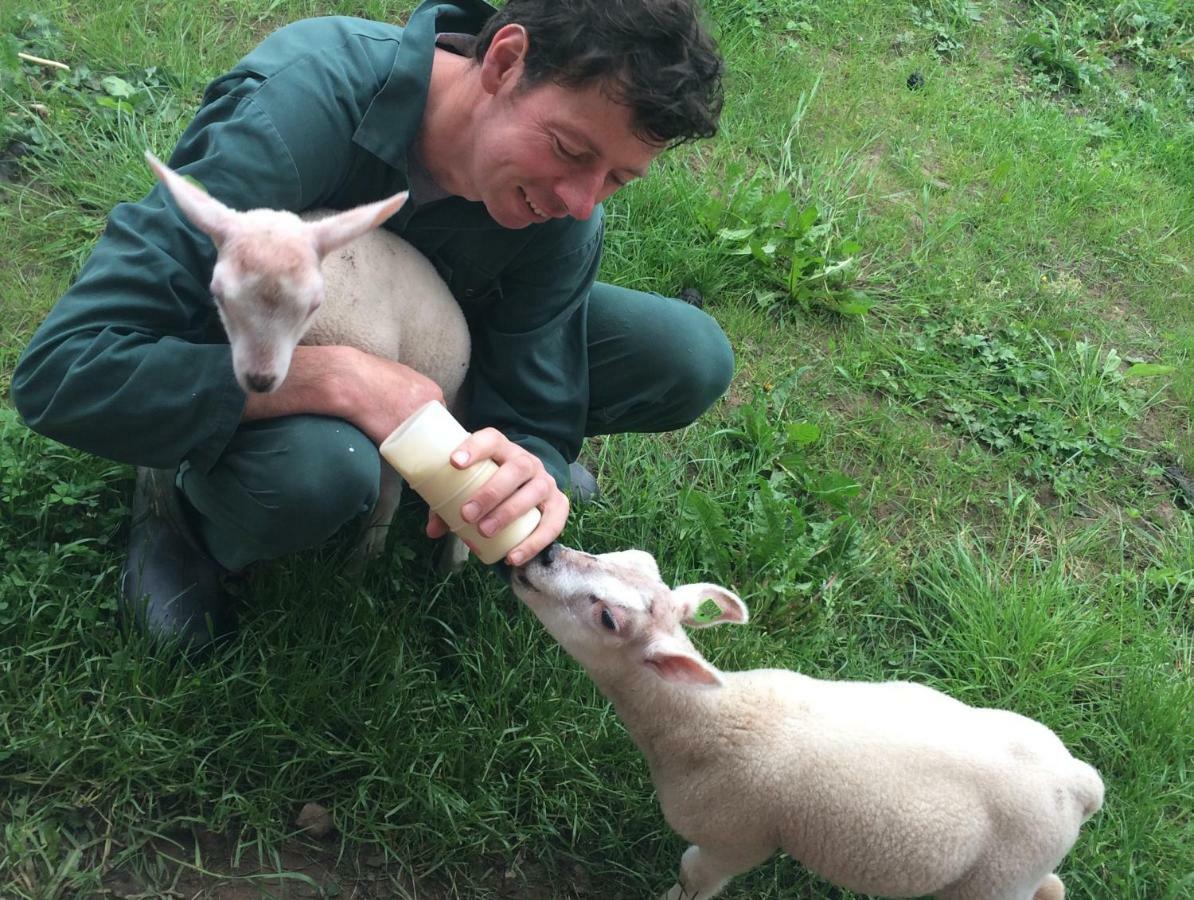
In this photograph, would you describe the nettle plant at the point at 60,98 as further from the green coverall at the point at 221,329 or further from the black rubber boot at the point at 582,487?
the black rubber boot at the point at 582,487

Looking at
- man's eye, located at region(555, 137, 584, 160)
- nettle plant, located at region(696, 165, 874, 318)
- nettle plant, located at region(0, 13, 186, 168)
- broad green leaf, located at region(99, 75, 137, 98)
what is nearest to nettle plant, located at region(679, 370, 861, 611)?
nettle plant, located at region(696, 165, 874, 318)

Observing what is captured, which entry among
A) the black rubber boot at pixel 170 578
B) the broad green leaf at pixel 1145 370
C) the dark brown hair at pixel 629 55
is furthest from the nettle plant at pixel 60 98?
the broad green leaf at pixel 1145 370

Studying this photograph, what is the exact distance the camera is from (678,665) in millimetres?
2266

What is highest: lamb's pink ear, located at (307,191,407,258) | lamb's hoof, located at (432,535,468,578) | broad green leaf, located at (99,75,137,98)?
lamb's pink ear, located at (307,191,407,258)

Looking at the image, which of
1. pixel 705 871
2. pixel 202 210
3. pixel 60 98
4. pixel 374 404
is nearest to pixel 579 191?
pixel 374 404

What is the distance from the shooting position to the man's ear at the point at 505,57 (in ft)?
6.83

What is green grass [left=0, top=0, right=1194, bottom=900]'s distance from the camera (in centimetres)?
234

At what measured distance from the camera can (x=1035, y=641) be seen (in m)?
3.05

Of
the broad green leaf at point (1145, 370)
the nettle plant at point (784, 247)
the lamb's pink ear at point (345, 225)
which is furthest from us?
the broad green leaf at point (1145, 370)

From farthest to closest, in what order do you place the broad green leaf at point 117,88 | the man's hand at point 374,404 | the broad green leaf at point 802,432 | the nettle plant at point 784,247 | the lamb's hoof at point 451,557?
1. the nettle plant at point 784,247
2. the broad green leaf at point 117,88
3. the broad green leaf at point 802,432
4. the lamb's hoof at point 451,557
5. the man's hand at point 374,404

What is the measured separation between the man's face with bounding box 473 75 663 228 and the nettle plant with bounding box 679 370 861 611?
125cm

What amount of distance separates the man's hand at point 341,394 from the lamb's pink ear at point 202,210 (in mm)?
396

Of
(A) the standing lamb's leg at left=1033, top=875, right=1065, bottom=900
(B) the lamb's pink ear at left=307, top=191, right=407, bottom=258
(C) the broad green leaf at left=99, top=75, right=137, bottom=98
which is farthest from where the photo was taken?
(C) the broad green leaf at left=99, top=75, right=137, bottom=98

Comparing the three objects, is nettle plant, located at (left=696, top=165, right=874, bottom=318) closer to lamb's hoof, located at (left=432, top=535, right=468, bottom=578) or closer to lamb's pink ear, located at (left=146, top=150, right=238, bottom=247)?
lamb's hoof, located at (left=432, top=535, right=468, bottom=578)
